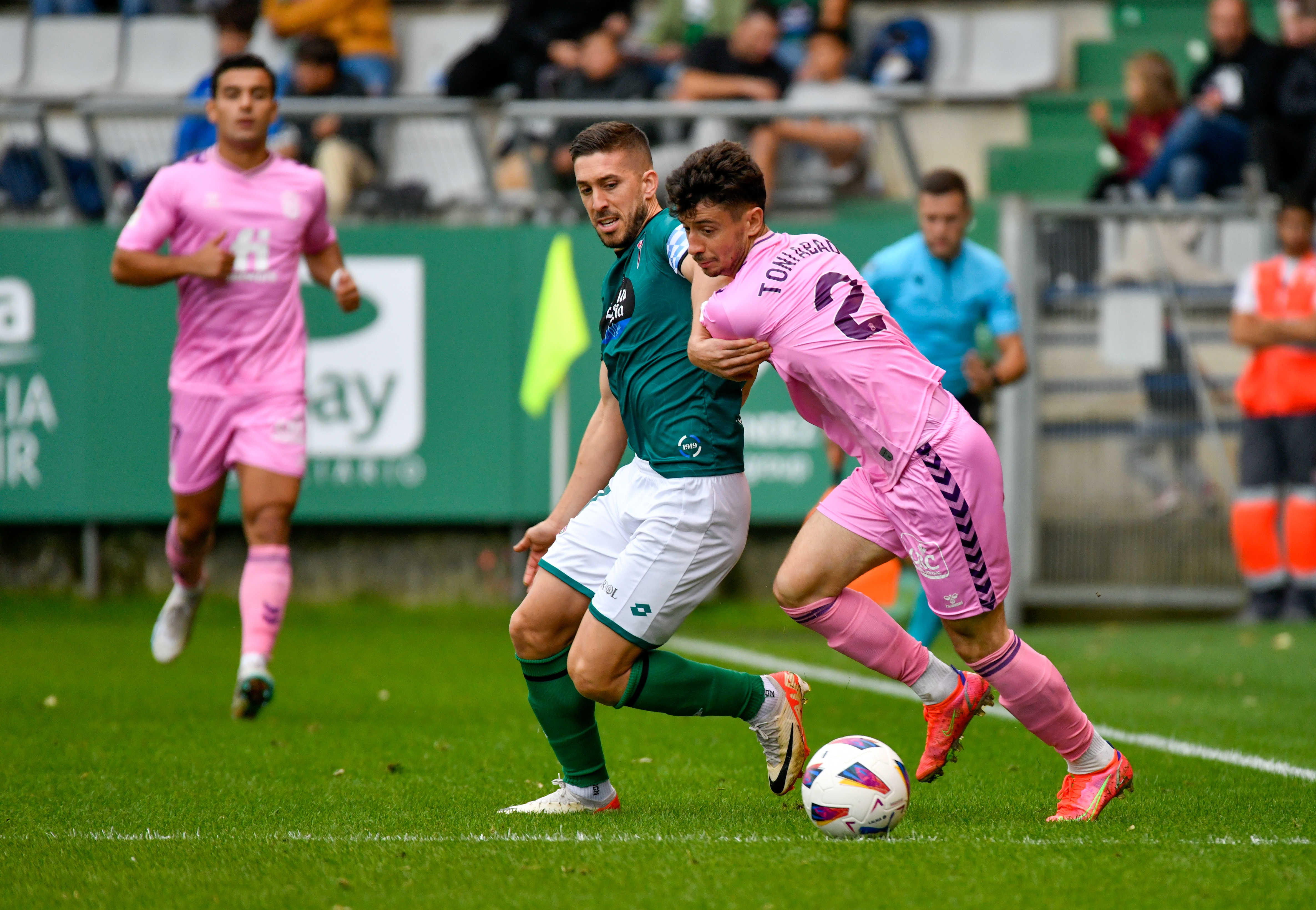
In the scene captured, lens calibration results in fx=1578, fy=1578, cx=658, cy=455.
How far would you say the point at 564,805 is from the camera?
16.1 feet

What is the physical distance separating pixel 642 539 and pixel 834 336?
0.82m

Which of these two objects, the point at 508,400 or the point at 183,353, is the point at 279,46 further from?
the point at 183,353

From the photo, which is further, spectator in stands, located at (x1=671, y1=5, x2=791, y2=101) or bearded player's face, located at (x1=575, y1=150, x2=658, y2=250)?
spectator in stands, located at (x1=671, y1=5, x2=791, y2=101)

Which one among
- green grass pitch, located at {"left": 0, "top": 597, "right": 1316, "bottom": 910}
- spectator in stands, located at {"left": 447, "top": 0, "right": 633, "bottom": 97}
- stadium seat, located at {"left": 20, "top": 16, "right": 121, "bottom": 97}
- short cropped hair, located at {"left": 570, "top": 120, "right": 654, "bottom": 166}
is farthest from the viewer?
stadium seat, located at {"left": 20, "top": 16, "right": 121, "bottom": 97}

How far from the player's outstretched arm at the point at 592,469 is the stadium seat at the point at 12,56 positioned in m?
12.5

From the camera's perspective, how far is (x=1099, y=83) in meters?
15.3

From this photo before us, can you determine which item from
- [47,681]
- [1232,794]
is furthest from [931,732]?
[47,681]

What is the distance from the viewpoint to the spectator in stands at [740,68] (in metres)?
12.9

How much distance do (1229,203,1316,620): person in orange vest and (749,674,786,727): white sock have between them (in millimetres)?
7053

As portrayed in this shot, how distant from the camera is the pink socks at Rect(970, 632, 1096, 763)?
4.65 m

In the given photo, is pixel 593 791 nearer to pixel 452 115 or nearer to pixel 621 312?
pixel 621 312

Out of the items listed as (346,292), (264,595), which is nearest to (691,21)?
(346,292)

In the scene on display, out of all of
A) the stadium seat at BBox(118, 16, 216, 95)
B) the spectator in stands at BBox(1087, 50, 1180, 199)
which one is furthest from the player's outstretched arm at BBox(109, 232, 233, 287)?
the stadium seat at BBox(118, 16, 216, 95)

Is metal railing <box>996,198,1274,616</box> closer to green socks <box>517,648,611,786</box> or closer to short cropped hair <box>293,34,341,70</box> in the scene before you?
short cropped hair <box>293,34,341,70</box>
